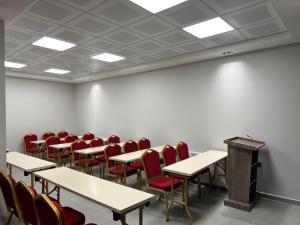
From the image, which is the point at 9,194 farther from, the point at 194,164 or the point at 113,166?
the point at 194,164

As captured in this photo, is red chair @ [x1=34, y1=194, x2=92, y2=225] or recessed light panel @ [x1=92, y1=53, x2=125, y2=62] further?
recessed light panel @ [x1=92, y1=53, x2=125, y2=62]

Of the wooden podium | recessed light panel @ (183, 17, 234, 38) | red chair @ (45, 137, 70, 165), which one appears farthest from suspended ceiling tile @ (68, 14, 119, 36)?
red chair @ (45, 137, 70, 165)

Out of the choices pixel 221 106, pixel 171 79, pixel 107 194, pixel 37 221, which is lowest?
pixel 37 221

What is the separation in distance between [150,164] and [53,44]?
9.45 feet

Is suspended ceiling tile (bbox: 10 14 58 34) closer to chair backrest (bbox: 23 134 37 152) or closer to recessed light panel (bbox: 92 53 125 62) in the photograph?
recessed light panel (bbox: 92 53 125 62)

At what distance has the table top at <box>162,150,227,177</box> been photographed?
3221mm

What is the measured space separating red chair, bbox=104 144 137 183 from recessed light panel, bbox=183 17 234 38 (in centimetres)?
280

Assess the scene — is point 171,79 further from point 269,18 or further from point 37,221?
point 37,221

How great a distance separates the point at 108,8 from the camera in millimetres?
2695

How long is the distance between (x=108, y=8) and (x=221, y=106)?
124 inches

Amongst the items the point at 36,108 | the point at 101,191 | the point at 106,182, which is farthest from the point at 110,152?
the point at 36,108

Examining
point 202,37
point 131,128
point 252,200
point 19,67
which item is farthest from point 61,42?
point 252,200

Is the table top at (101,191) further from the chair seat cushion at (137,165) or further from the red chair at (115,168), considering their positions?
the chair seat cushion at (137,165)

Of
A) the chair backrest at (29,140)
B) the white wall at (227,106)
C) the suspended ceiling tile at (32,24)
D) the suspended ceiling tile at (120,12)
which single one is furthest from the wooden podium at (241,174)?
the chair backrest at (29,140)
